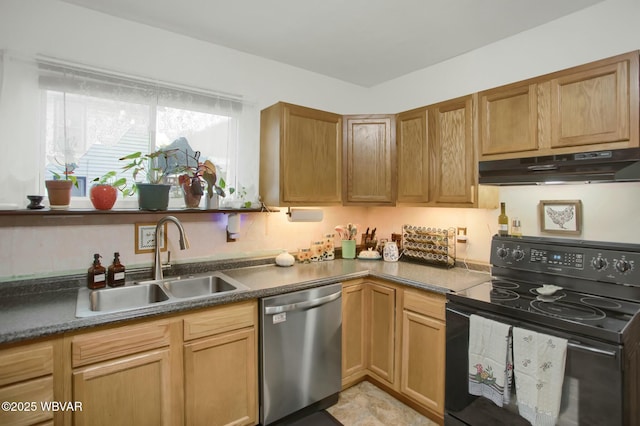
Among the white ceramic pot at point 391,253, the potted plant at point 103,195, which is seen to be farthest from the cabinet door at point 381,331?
the potted plant at point 103,195

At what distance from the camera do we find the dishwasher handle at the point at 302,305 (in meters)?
1.90

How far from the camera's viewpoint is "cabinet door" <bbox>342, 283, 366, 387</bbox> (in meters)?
2.31

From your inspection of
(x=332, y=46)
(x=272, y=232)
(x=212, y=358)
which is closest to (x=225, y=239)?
(x=272, y=232)

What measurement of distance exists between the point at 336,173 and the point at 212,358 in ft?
5.30

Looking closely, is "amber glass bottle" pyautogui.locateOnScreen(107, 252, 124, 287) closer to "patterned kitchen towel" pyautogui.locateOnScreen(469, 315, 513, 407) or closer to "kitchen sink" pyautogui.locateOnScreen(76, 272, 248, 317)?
"kitchen sink" pyautogui.locateOnScreen(76, 272, 248, 317)

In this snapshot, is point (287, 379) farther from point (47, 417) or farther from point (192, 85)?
point (192, 85)

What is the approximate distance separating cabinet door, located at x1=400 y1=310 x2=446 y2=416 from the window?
1.68m

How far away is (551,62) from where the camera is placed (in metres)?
2.10

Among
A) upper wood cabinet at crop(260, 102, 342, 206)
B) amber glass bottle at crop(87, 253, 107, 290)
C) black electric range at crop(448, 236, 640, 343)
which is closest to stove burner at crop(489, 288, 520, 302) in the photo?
black electric range at crop(448, 236, 640, 343)

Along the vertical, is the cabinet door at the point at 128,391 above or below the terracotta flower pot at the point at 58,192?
below

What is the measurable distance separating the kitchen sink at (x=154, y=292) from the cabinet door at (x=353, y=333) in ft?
2.56

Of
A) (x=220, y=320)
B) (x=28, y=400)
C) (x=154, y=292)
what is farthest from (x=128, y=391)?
(x=154, y=292)

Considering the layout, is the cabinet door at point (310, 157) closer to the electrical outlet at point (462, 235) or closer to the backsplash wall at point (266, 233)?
the backsplash wall at point (266, 233)

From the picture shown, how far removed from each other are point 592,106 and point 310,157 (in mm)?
1713
